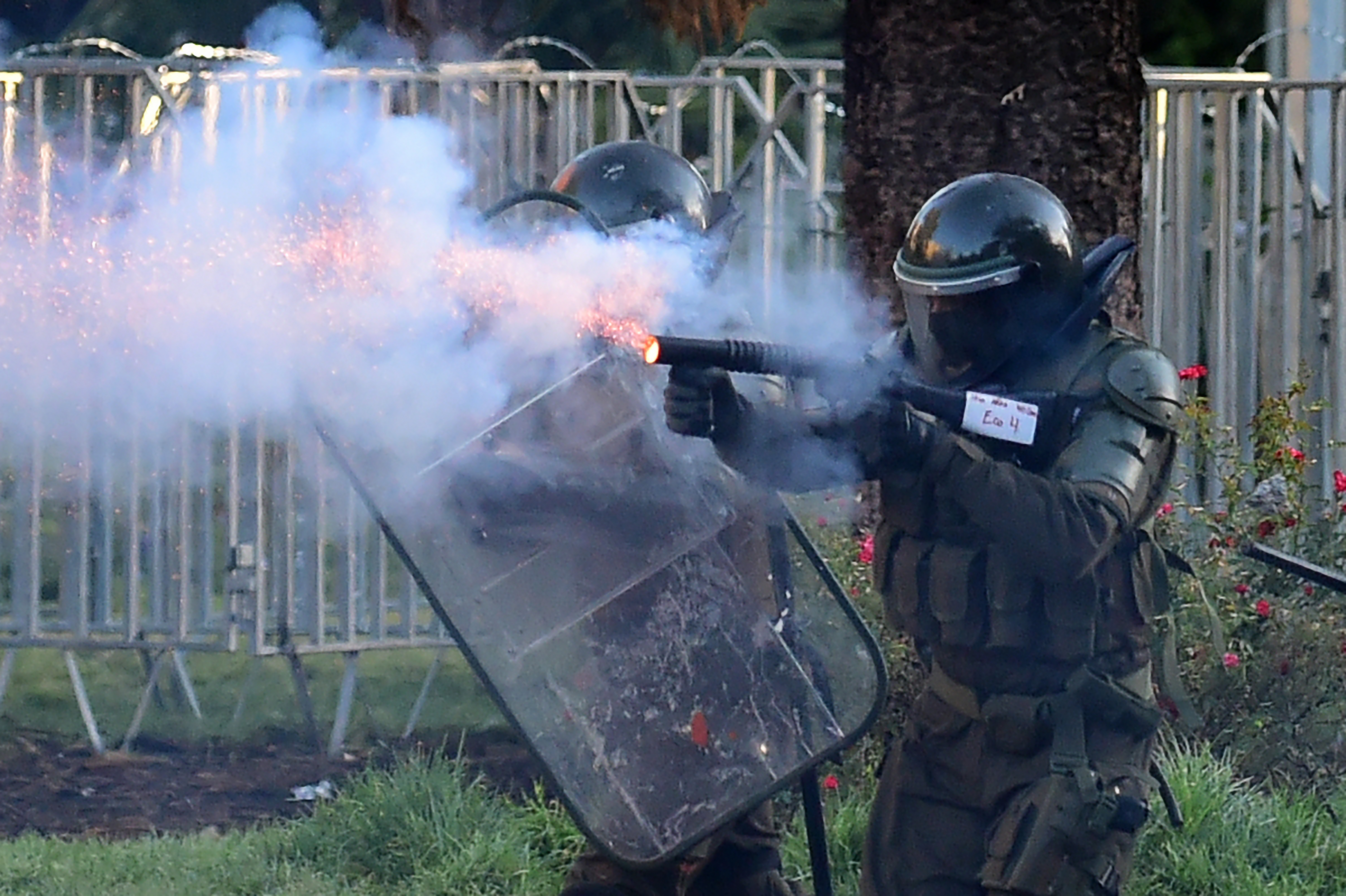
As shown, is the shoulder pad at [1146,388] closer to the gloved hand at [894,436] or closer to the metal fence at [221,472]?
the gloved hand at [894,436]

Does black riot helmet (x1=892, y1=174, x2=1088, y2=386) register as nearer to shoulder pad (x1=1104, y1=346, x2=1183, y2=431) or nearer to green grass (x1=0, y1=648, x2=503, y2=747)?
shoulder pad (x1=1104, y1=346, x2=1183, y2=431)

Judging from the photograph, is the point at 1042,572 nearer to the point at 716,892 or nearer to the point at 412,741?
the point at 716,892

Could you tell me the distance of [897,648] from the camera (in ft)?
17.8

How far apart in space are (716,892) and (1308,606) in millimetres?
2226

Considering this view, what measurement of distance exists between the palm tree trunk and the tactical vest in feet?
7.25

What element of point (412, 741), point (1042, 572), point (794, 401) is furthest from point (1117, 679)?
point (412, 741)

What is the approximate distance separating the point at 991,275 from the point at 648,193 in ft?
5.29

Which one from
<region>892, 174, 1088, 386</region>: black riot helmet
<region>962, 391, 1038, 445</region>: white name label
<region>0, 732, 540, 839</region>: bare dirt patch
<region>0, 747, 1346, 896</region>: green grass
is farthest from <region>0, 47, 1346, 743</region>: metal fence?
<region>962, 391, 1038, 445</region>: white name label

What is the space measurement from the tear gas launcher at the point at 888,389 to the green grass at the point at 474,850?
1.84m

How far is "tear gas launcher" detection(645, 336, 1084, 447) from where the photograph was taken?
3.32 m

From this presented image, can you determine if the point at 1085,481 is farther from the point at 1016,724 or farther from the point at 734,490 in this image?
the point at 734,490

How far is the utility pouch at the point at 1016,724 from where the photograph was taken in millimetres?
3447

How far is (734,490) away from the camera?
3.92m

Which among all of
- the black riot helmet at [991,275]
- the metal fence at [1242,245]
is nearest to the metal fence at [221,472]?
the metal fence at [1242,245]
